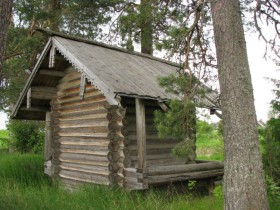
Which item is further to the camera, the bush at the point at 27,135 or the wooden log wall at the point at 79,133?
the bush at the point at 27,135

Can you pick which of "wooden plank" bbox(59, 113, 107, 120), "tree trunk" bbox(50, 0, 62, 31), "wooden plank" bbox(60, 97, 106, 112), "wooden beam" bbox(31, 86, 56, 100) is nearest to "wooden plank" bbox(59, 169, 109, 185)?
"wooden plank" bbox(59, 113, 107, 120)

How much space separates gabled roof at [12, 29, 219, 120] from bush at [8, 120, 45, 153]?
6.60 meters

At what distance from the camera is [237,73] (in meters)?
5.69

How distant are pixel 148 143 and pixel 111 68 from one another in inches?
96.8

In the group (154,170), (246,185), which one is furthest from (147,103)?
(246,185)

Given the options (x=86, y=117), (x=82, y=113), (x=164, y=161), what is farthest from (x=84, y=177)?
(x=164, y=161)

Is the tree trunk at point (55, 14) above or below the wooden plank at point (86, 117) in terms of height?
above

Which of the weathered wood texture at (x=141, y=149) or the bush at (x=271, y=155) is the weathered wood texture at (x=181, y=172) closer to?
the weathered wood texture at (x=141, y=149)

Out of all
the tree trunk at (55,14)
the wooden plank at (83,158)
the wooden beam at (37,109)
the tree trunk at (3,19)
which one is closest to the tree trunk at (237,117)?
the tree trunk at (3,19)

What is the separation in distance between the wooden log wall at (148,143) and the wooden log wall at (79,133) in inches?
24.3

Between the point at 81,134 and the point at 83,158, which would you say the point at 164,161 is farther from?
the point at 81,134

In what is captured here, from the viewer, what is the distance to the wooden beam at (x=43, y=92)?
11.6 meters

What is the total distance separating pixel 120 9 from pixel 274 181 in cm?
1199

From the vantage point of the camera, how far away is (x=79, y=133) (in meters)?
10.7
